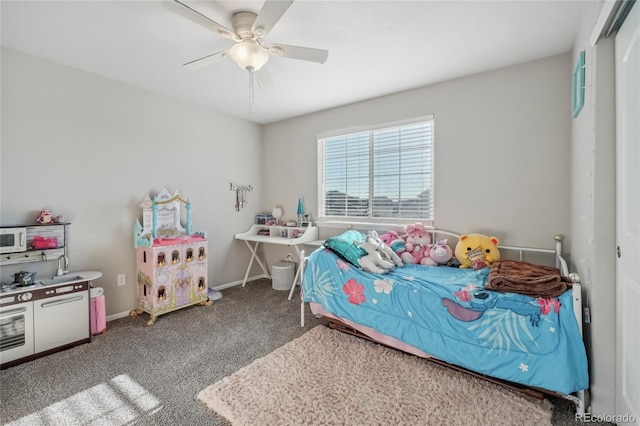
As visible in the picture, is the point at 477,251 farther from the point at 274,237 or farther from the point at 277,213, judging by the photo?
the point at 277,213

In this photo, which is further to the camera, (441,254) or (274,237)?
(274,237)

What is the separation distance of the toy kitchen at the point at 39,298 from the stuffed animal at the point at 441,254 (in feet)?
10.0

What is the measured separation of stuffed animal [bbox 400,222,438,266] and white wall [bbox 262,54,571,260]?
0.24 metres

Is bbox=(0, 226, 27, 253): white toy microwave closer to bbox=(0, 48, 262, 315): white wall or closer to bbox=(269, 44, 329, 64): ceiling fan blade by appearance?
bbox=(0, 48, 262, 315): white wall

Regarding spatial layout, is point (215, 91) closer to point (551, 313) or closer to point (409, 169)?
point (409, 169)

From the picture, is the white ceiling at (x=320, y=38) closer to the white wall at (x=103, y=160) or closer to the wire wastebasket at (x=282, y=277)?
the white wall at (x=103, y=160)

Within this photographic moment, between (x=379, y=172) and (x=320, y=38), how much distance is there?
1708mm

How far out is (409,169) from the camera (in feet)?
10.6

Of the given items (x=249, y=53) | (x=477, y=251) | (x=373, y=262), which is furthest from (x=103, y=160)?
(x=477, y=251)

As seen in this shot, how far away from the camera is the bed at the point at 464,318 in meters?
1.57

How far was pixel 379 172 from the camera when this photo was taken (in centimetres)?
347

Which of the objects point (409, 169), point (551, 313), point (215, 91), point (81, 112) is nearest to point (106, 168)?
point (81, 112)

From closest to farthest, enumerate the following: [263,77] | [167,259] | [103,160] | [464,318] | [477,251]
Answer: [464,318]
[263,77]
[477,251]
[103,160]
[167,259]

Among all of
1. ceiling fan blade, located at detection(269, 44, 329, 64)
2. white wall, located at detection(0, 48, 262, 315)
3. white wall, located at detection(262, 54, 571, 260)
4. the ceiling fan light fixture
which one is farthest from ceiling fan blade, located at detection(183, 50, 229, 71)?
white wall, located at detection(262, 54, 571, 260)
